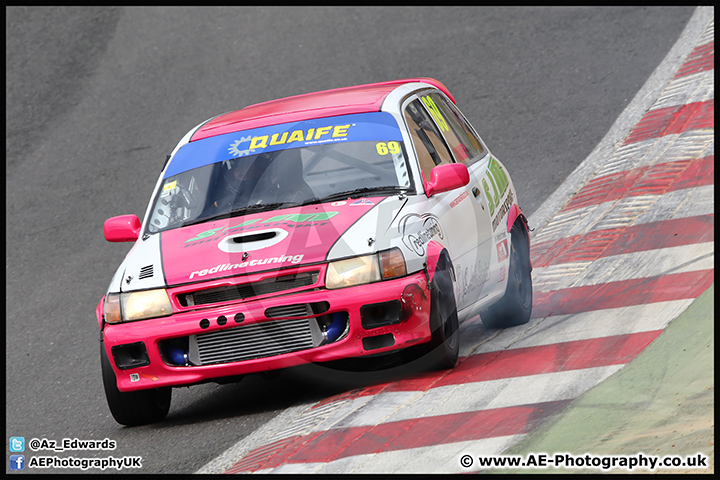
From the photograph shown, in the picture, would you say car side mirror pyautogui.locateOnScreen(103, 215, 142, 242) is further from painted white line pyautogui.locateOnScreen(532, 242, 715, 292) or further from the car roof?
painted white line pyautogui.locateOnScreen(532, 242, 715, 292)

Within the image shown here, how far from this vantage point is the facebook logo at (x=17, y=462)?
18.3 ft

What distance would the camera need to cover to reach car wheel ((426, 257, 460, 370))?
229 inches

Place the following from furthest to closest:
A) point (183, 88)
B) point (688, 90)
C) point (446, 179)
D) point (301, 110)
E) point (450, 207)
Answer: point (183, 88), point (688, 90), point (301, 110), point (450, 207), point (446, 179)

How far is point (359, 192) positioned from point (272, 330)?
1202 millimetres

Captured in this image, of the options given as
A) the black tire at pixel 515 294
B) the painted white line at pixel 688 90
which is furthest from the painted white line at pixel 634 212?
the painted white line at pixel 688 90

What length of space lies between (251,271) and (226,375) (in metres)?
0.61

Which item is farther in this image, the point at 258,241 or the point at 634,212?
the point at 634,212

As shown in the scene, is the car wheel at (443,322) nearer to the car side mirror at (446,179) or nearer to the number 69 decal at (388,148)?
the car side mirror at (446,179)

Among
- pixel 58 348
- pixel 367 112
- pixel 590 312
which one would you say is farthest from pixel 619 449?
pixel 58 348

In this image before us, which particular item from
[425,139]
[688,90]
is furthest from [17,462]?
[688,90]

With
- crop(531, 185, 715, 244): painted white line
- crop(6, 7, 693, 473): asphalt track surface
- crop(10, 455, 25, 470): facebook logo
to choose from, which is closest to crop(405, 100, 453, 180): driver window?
crop(531, 185, 715, 244): painted white line

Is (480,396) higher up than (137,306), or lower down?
lower down

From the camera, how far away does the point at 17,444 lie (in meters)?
6.15

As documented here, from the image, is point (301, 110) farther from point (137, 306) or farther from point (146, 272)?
point (137, 306)
